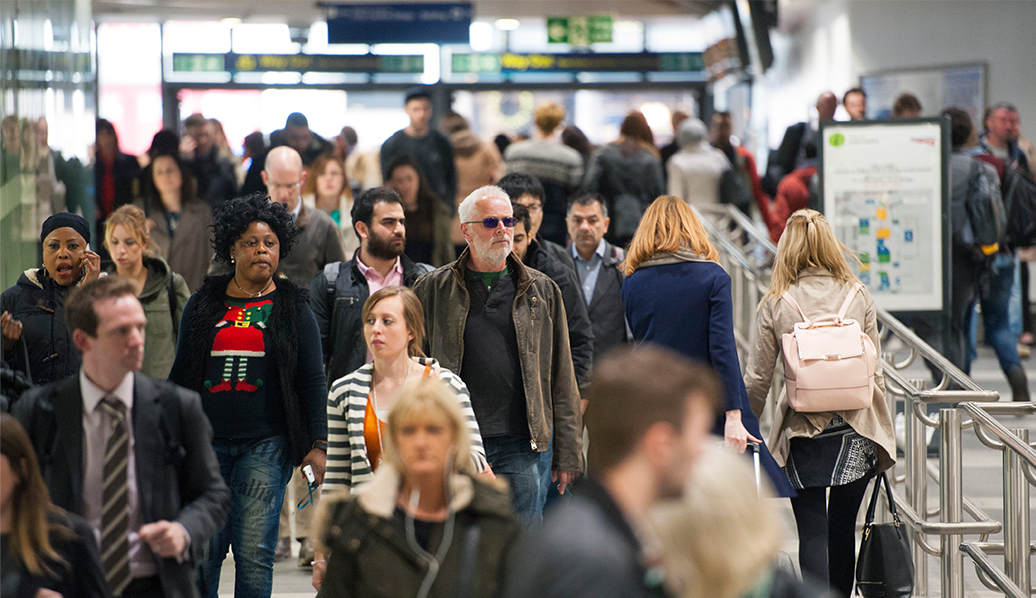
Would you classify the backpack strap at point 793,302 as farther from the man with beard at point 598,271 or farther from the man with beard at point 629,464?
the man with beard at point 629,464

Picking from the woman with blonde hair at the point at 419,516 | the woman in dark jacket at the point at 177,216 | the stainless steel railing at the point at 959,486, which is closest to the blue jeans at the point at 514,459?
the stainless steel railing at the point at 959,486

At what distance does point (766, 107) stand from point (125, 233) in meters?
15.8

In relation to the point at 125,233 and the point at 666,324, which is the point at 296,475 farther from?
the point at 666,324

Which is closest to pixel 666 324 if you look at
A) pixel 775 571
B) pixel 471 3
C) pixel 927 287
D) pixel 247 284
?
pixel 247 284

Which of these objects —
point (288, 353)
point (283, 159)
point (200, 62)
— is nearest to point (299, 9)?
point (200, 62)

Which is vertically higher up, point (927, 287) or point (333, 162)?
point (333, 162)

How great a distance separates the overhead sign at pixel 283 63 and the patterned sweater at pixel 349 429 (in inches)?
681

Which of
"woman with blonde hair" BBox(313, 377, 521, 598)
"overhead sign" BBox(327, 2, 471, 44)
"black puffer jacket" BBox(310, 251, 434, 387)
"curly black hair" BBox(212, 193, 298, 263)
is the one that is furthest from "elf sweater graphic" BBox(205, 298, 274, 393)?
"overhead sign" BBox(327, 2, 471, 44)

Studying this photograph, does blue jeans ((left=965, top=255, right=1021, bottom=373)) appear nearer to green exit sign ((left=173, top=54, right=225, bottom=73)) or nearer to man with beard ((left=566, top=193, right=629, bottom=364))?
man with beard ((left=566, top=193, right=629, bottom=364))

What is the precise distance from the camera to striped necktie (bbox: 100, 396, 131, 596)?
10.5 feet

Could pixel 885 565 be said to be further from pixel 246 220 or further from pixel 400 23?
pixel 400 23

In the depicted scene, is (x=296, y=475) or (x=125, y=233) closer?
(x=125, y=233)

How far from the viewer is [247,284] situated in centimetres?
471

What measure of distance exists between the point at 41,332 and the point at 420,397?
2.16 m
